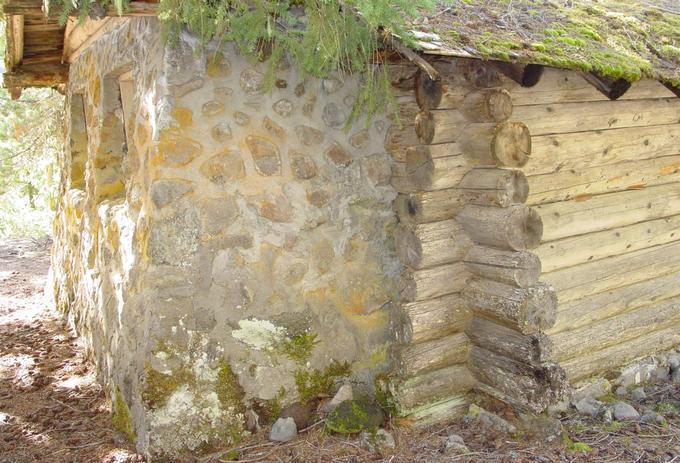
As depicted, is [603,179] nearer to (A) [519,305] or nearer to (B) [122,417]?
(A) [519,305]

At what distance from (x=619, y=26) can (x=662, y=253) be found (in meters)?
2.09

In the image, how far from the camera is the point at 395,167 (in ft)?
14.4

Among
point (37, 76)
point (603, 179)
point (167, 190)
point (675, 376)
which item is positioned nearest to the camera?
point (167, 190)

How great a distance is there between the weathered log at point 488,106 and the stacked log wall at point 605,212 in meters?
0.17

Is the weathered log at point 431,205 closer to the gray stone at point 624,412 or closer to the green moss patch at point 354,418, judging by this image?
the green moss patch at point 354,418

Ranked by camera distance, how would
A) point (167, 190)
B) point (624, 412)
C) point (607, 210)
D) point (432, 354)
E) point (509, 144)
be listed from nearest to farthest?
point (167, 190)
point (509, 144)
point (432, 354)
point (624, 412)
point (607, 210)

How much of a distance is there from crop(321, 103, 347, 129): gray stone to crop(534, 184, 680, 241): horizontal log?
1550 mm

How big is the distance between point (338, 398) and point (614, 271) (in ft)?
8.47

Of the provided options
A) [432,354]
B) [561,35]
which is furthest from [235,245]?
[561,35]

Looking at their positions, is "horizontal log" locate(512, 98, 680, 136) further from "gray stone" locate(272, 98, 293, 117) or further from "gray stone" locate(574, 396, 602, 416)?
"gray stone" locate(574, 396, 602, 416)

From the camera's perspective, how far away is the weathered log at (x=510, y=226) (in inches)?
156

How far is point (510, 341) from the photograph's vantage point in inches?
162

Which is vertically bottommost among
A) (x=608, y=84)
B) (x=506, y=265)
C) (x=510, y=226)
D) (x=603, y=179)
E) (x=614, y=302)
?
(x=614, y=302)

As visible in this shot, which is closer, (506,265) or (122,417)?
(506,265)
